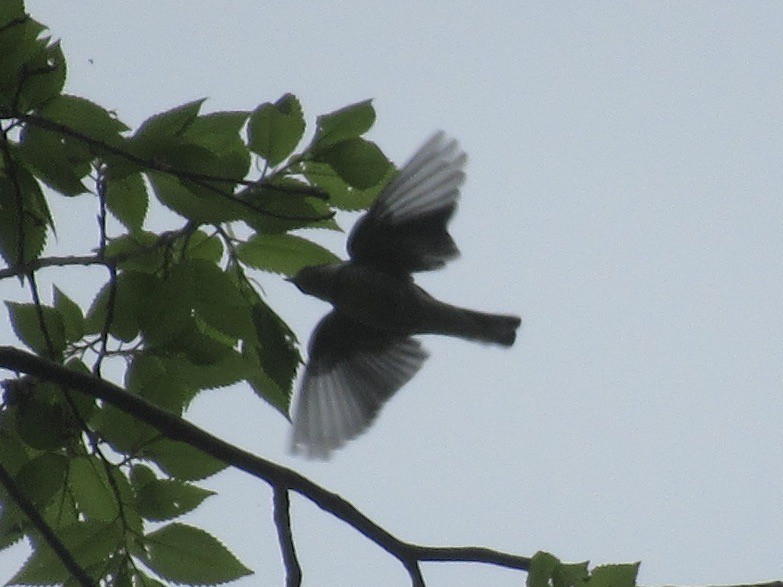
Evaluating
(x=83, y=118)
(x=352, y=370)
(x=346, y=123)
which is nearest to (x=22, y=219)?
(x=83, y=118)

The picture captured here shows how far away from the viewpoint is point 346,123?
8.93 ft

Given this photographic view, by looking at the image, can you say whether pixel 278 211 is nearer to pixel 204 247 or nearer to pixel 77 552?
pixel 204 247

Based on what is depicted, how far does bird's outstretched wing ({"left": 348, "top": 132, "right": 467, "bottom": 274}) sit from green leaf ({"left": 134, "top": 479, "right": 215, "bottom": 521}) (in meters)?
1.79

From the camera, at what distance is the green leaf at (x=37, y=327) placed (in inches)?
99.7

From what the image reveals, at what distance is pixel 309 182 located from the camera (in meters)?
A: 2.78

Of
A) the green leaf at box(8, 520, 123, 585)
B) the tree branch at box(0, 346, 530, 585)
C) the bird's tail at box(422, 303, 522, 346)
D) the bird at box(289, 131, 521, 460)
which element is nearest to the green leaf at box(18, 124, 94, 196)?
the tree branch at box(0, 346, 530, 585)

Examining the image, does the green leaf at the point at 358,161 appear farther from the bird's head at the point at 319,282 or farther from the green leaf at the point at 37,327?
the bird's head at the point at 319,282

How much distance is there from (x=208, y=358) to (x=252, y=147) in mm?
494

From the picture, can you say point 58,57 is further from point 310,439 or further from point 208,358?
point 310,439

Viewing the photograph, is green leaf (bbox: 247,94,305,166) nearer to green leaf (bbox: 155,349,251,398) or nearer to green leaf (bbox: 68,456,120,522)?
green leaf (bbox: 155,349,251,398)

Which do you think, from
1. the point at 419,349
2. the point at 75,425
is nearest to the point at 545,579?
the point at 75,425

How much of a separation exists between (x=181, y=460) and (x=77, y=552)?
29 centimetres

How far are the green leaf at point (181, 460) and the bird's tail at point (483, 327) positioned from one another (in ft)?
7.84

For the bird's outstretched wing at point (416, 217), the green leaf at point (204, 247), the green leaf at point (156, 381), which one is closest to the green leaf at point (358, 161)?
the green leaf at point (204, 247)
